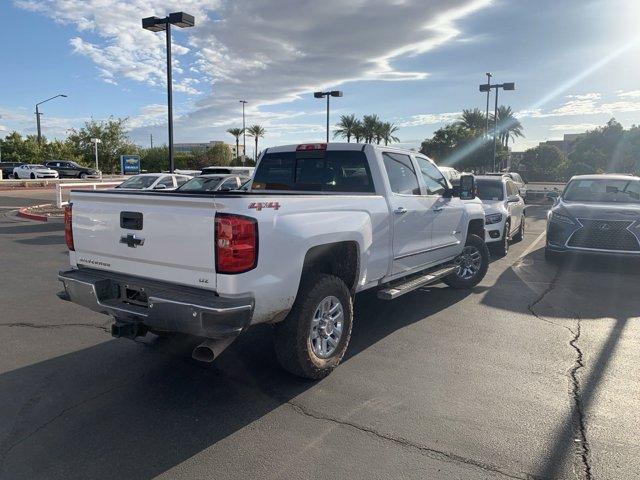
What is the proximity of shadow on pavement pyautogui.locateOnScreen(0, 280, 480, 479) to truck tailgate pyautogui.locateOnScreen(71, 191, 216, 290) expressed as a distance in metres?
0.95

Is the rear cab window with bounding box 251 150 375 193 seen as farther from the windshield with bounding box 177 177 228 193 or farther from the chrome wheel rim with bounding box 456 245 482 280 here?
the windshield with bounding box 177 177 228 193

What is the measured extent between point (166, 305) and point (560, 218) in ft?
26.1

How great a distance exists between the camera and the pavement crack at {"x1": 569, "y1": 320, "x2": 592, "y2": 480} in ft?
10.2

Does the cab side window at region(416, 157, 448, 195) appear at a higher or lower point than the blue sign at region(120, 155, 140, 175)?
lower

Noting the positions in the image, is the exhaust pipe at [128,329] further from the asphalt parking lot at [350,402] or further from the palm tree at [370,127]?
the palm tree at [370,127]

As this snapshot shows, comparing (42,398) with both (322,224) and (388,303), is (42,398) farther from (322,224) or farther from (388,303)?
(388,303)

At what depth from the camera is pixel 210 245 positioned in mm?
3457

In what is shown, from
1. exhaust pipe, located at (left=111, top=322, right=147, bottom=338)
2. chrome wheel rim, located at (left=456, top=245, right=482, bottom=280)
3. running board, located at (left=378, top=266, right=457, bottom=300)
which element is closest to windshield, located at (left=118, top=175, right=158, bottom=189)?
chrome wheel rim, located at (left=456, top=245, right=482, bottom=280)

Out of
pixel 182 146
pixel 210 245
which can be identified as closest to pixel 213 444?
pixel 210 245

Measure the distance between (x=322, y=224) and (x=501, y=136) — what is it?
200 feet

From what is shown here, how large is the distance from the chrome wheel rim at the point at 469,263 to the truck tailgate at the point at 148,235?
191 inches

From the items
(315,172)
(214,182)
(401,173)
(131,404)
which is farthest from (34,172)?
(131,404)

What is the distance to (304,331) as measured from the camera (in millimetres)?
3992

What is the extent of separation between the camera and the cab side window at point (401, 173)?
5496mm
